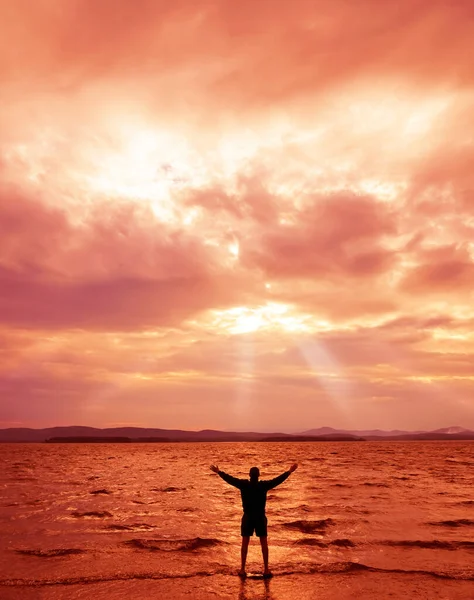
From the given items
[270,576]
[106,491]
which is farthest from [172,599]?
[106,491]

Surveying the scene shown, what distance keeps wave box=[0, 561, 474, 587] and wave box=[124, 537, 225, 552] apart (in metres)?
2.94

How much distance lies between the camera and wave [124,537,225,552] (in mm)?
16828

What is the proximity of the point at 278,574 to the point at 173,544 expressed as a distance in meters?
5.20

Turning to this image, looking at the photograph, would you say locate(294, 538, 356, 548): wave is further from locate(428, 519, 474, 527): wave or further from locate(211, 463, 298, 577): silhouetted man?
locate(428, 519, 474, 527): wave

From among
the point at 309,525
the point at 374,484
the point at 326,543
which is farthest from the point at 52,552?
the point at 374,484

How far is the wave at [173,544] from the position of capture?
55.2 feet

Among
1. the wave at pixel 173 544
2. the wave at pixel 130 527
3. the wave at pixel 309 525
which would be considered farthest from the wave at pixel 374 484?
the wave at pixel 173 544

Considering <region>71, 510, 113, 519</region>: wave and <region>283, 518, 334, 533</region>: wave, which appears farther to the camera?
<region>71, 510, 113, 519</region>: wave

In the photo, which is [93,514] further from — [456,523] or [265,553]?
[456,523]

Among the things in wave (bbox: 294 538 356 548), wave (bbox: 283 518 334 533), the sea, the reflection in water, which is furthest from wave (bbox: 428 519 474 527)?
the reflection in water

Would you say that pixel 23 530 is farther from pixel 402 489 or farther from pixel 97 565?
pixel 402 489

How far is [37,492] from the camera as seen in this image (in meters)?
32.4

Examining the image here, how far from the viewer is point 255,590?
480 inches

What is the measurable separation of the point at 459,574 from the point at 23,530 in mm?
15617
